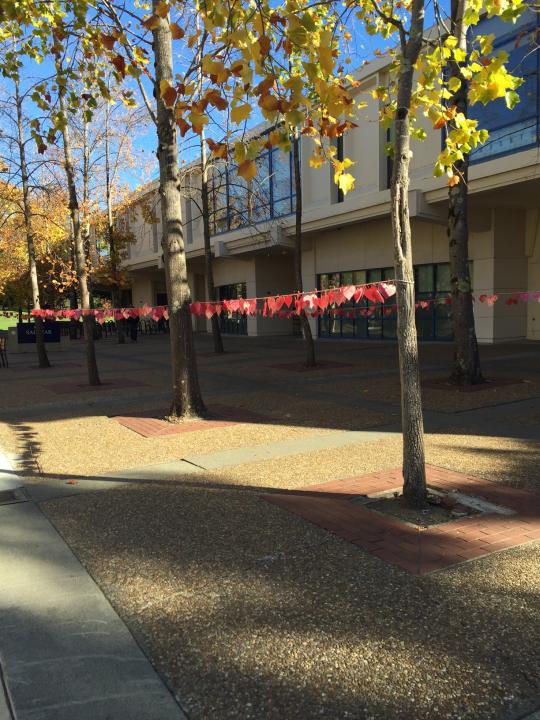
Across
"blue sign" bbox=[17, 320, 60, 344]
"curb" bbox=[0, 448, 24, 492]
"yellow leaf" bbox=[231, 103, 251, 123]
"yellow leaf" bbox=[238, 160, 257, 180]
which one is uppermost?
"yellow leaf" bbox=[231, 103, 251, 123]

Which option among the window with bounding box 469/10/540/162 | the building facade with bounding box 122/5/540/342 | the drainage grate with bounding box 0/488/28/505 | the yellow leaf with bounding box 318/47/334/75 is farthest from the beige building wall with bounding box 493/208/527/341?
the drainage grate with bounding box 0/488/28/505

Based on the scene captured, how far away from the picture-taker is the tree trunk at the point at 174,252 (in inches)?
339

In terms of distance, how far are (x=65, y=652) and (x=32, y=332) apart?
24.5 m

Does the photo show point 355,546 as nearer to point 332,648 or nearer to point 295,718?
point 332,648

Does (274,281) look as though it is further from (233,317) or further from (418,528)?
(418,528)

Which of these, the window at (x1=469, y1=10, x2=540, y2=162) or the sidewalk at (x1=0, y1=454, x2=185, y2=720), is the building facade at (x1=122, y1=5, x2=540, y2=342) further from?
the sidewalk at (x1=0, y1=454, x2=185, y2=720)

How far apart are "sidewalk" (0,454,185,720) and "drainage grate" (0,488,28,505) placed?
1300 mm

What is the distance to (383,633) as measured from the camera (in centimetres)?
302

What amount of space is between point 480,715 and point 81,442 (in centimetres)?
639

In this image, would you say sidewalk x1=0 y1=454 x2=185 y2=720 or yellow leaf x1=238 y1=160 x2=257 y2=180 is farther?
yellow leaf x1=238 y1=160 x2=257 y2=180

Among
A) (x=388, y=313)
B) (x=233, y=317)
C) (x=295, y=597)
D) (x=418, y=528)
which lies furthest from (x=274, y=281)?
(x=295, y=597)

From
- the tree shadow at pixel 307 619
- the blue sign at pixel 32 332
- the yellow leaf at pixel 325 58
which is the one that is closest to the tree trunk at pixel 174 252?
the tree shadow at pixel 307 619

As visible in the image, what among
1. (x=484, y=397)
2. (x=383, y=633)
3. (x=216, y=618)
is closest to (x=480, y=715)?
(x=383, y=633)

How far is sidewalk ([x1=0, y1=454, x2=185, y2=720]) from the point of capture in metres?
2.53
